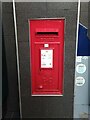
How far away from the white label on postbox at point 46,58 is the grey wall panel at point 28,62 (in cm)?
27

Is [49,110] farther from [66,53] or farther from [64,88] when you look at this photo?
[66,53]

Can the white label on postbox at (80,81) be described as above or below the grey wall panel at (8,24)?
below

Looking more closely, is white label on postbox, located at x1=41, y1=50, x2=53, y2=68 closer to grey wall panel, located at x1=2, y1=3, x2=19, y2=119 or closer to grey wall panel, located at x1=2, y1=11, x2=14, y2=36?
grey wall panel, located at x1=2, y1=3, x2=19, y2=119

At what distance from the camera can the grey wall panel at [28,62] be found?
4105 millimetres

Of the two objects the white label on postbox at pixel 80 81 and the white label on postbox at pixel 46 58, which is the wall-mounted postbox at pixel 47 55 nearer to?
the white label on postbox at pixel 46 58

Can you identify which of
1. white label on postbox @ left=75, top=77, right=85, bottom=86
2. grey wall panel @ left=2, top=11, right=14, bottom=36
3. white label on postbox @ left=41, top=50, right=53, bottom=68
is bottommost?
white label on postbox @ left=75, top=77, right=85, bottom=86

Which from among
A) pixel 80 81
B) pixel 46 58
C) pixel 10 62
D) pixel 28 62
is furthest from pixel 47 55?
pixel 80 81

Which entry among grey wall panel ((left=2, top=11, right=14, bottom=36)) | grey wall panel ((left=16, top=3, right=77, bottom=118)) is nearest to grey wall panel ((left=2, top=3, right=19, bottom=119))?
grey wall panel ((left=2, top=11, right=14, bottom=36))

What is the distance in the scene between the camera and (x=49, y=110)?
456cm

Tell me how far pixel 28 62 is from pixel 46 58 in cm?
35

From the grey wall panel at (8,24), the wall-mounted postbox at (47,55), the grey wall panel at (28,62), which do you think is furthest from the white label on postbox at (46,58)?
the grey wall panel at (8,24)

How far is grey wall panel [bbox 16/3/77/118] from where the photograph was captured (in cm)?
411

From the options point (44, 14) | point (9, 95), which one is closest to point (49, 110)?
point (9, 95)

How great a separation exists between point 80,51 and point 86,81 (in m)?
0.62
